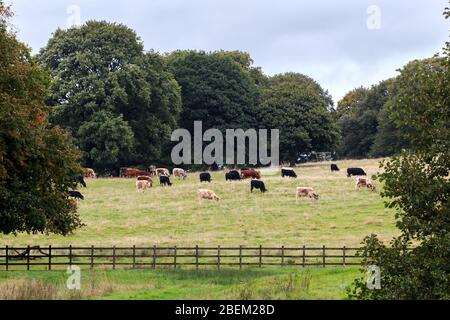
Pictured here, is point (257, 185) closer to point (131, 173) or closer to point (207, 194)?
point (207, 194)

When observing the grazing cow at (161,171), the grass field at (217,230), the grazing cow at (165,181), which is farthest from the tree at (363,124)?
the grazing cow at (165,181)

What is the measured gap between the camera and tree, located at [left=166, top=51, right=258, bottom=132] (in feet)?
279

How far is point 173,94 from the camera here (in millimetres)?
77188

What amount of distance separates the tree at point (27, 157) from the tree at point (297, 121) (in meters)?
55.9

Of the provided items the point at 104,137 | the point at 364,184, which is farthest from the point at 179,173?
the point at 364,184

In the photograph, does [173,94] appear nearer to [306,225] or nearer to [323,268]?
[306,225]

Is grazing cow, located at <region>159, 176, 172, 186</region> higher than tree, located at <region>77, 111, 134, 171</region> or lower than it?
lower

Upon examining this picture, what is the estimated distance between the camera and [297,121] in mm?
87562

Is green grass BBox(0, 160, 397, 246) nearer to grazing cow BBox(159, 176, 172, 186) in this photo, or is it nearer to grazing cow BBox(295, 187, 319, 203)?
grazing cow BBox(295, 187, 319, 203)

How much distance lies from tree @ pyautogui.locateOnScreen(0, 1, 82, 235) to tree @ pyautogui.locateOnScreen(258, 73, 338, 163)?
184 ft

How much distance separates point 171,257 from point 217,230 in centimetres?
694

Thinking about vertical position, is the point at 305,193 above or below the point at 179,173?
below

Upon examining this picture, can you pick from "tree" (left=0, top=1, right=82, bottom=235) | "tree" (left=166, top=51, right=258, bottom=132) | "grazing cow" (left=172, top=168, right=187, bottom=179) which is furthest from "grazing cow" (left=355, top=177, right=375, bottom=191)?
"tree" (left=166, top=51, right=258, bottom=132)
